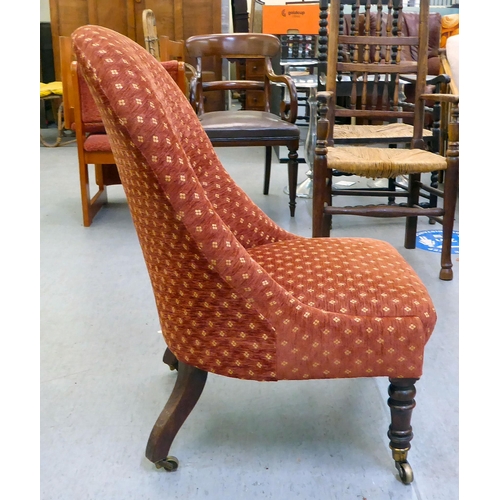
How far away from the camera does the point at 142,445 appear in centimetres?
135

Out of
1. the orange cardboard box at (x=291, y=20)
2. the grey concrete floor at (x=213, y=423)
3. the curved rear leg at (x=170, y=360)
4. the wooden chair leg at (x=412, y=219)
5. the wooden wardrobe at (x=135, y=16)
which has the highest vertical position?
the wooden wardrobe at (x=135, y=16)

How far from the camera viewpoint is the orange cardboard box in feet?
15.4

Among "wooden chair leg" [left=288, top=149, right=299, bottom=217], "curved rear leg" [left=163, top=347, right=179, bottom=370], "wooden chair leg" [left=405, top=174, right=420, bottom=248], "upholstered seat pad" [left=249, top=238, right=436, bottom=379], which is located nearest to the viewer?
"upholstered seat pad" [left=249, top=238, right=436, bottom=379]

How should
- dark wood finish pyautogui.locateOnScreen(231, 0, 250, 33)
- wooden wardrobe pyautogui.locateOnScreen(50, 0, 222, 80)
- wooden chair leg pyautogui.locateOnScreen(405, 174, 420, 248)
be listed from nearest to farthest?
wooden chair leg pyautogui.locateOnScreen(405, 174, 420, 248), wooden wardrobe pyautogui.locateOnScreen(50, 0, 222, 80), dark wood finish pyautogui.locateOnScreen(231, 0, 250, 33)

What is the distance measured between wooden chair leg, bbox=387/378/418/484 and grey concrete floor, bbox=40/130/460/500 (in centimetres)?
3

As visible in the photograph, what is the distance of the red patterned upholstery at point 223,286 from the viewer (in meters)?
0.99

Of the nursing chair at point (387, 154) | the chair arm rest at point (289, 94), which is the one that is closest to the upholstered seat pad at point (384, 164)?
the nursing chair at point (387, 154)

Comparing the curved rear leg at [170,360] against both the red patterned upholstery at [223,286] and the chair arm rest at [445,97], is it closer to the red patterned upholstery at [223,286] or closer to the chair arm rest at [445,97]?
the red patterned upholstery at [223,286]

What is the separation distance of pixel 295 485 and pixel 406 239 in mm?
1661

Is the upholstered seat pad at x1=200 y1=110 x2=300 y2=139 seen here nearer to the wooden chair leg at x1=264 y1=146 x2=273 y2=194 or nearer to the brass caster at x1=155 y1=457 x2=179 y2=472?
the wooden chair leg at x1=264 y1=146 x2=273 y2=194

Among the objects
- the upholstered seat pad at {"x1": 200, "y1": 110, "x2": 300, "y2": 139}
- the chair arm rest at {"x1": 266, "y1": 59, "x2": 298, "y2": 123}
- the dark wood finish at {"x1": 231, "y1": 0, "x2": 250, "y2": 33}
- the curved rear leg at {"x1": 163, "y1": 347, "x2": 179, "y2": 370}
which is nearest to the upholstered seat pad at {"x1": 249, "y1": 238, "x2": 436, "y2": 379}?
the curved rear leg at {"x1": 163, "y1": 347, "x2": 179, "y2": 370}

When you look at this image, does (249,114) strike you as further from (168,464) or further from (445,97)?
(168,464)

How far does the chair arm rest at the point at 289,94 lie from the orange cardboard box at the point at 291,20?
1.47m

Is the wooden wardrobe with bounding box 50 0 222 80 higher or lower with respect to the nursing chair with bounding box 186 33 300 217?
higher
